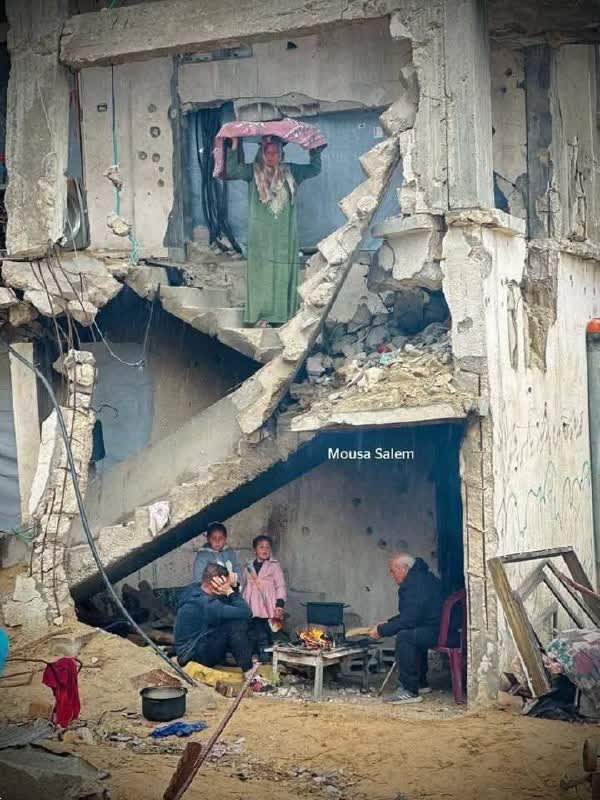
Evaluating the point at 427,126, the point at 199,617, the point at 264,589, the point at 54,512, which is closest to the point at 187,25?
the point at 427,126

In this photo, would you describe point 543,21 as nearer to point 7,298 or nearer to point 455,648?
point 7,298

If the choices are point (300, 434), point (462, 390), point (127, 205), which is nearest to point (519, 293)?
point (462, 390)

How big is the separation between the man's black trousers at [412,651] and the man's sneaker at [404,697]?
42mm

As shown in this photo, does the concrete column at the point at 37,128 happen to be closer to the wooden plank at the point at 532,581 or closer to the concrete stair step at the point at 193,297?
the concrete stair step at the point at 193,297

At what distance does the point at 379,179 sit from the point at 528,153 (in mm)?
3059

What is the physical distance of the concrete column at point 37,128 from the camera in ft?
49.1

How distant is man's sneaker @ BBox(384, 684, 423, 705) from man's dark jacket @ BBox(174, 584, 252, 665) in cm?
176

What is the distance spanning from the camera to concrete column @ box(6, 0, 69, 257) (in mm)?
14961

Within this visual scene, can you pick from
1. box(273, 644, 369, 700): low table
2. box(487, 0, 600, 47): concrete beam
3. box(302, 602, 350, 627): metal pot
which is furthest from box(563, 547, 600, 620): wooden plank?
box(487, 0, 600, 47): concrete beam

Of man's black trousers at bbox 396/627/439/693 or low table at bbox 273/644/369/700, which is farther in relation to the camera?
low table at bbox 273/644/369/700

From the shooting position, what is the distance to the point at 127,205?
55.9 ft

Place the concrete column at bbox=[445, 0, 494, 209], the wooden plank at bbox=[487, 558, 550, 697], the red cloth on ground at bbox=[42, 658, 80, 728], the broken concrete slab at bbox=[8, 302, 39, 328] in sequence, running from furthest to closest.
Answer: the broken concrete slab at bbox=[8, 302, 39, 328] → the concrete column at bbox=[445, 0, 494, 209] → the wooden plank at bbox=[487, 558, 550, 697] → the red cloth on ground at bbox=[42, 658, 80, 728]

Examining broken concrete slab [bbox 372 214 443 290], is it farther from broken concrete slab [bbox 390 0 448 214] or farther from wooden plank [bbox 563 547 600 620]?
wooden plank [bbox 563 547 600 620]

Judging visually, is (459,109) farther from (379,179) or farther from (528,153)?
(528,153)
